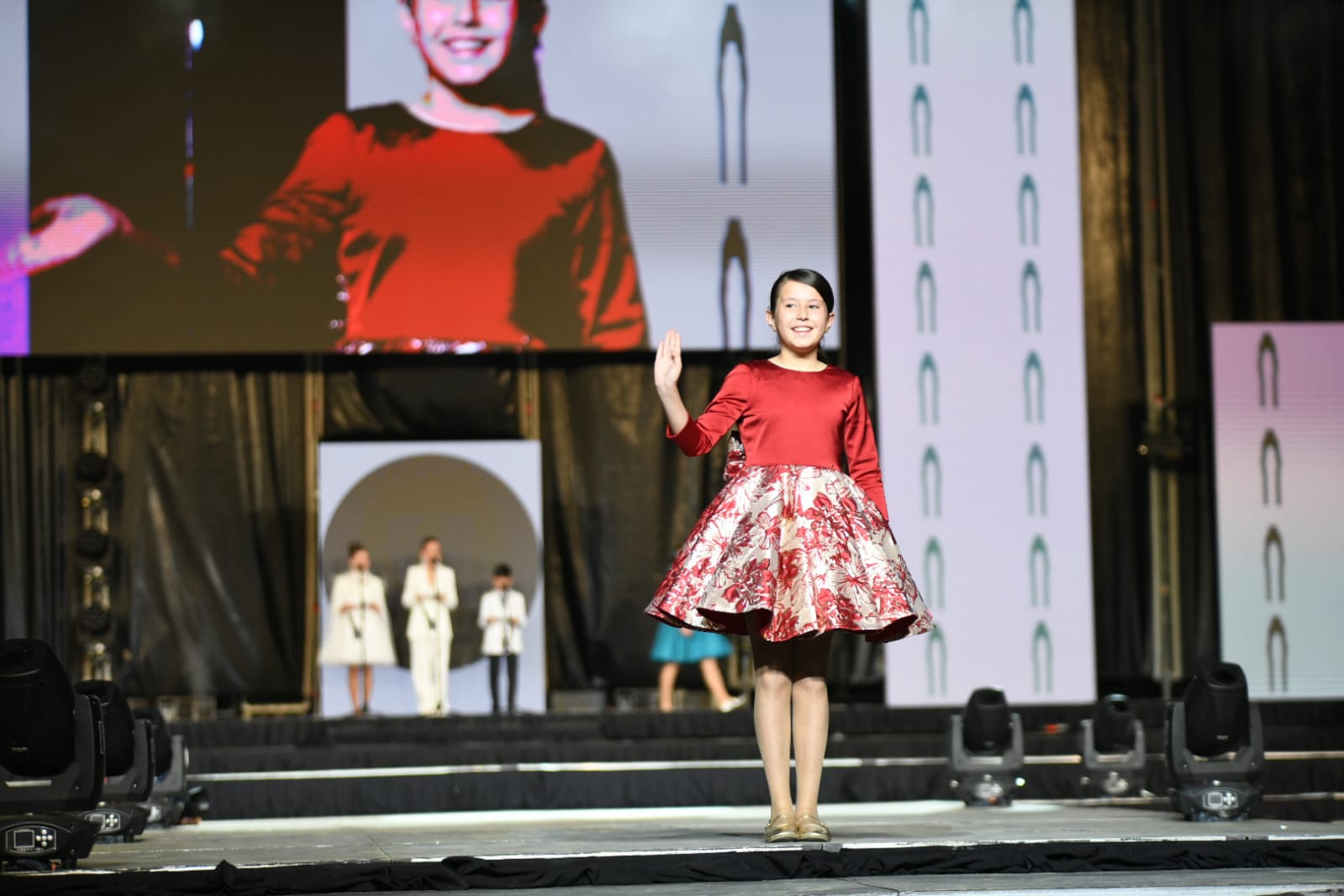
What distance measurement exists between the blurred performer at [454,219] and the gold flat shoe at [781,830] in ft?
18.4

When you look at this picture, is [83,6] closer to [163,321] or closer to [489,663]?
[163,321]

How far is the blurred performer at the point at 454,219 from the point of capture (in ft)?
27.8

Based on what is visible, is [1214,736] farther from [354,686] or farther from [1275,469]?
[354,686]

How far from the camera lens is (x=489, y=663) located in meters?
9.21

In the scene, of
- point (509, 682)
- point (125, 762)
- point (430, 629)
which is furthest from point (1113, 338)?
point (125, 762)

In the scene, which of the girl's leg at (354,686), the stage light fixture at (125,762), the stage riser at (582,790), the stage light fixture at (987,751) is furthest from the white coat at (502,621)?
the stage light fixture at (125,762)

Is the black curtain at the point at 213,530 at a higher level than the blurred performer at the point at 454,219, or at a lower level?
lower

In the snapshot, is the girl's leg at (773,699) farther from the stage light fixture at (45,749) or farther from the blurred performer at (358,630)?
the blurred performer at (358,630)

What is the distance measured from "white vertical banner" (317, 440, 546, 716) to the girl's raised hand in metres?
6.33

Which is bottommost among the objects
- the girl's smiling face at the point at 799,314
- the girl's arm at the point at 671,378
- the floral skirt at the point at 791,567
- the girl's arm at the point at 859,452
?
the floral skirt at the point at 791,567

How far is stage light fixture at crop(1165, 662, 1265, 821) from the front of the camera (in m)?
3.90

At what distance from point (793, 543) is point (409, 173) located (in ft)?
19.5

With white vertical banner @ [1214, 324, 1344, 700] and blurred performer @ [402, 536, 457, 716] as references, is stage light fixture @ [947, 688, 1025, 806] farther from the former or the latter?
blurred performer @ [402, 536, 457, 716]

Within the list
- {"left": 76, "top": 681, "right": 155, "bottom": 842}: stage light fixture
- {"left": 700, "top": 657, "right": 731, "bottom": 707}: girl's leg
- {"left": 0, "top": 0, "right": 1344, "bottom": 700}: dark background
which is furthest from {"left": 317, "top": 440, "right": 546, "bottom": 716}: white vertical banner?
{"left": 76, "top": 681, "right": 155, "bottom": 842}: stage light fixture
